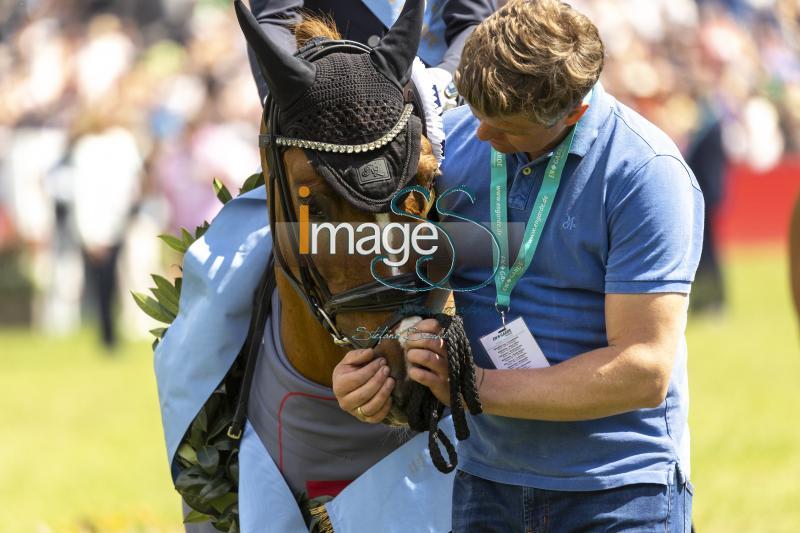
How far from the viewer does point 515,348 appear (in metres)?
2.87

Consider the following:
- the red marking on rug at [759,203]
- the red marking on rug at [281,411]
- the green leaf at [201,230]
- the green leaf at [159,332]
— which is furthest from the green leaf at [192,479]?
the red marking on rug at [759,203]

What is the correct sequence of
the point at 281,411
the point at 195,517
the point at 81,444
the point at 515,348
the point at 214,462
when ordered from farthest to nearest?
the point at 81,444 → the point at 195,517 → the point at 214,462 → the point at 281,411 → the point at 515,348

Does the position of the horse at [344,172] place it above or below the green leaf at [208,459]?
above

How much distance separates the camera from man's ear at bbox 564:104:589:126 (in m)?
2.68

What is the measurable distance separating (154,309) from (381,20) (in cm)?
118

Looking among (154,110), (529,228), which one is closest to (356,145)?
(529,228)

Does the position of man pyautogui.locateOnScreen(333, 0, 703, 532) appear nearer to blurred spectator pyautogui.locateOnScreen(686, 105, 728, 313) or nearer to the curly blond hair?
the curly blond hair

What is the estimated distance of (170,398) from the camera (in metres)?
3.61

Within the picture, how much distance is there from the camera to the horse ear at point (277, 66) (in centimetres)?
274

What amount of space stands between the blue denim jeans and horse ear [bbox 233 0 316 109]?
1.03 m

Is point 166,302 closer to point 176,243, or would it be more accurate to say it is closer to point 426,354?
point 176,243

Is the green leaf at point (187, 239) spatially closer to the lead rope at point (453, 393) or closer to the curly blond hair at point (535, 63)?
the lead rope at point (453, 393)

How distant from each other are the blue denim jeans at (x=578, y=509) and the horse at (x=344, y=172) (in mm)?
338

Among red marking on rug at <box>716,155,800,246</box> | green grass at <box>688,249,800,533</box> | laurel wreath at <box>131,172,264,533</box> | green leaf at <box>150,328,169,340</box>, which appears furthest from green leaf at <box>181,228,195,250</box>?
red marking on rug at <box>716,155,800,246</box>
